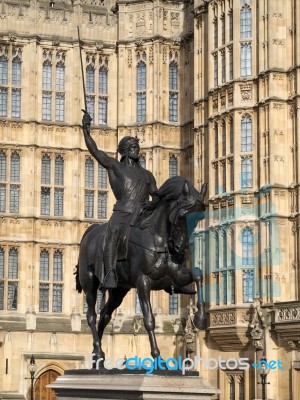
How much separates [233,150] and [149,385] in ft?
79.4

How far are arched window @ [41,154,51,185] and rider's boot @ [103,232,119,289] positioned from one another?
1099 inches

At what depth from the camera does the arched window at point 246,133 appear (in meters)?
36.1

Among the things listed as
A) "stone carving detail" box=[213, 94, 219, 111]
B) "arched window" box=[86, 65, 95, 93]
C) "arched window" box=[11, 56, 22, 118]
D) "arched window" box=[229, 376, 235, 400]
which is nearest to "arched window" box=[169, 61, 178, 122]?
"arched window" box=[86, 65, 95, 93]

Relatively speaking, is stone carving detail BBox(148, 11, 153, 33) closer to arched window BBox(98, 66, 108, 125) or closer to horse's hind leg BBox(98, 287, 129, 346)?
arched window BBox(98, 66, 108, 125)

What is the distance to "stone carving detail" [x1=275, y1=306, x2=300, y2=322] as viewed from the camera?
108 feet

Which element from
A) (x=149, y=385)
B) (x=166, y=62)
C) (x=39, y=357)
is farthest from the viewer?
(x=166, y=62)

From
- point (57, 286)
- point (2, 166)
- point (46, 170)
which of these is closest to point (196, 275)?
Result: point (57, 286)

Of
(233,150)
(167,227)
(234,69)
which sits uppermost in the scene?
(234,69)

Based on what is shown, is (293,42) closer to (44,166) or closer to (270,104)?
(270,104)

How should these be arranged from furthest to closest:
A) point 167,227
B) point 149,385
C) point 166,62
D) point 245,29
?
point 166,62 < point 245,29 < point 167,227 < point 149,385

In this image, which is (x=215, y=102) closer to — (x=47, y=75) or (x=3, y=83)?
(x=47, y=75)

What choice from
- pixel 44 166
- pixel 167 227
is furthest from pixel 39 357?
pixel 167 227

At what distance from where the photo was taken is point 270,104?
35281 millimetres

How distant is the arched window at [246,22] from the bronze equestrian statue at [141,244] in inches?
883
